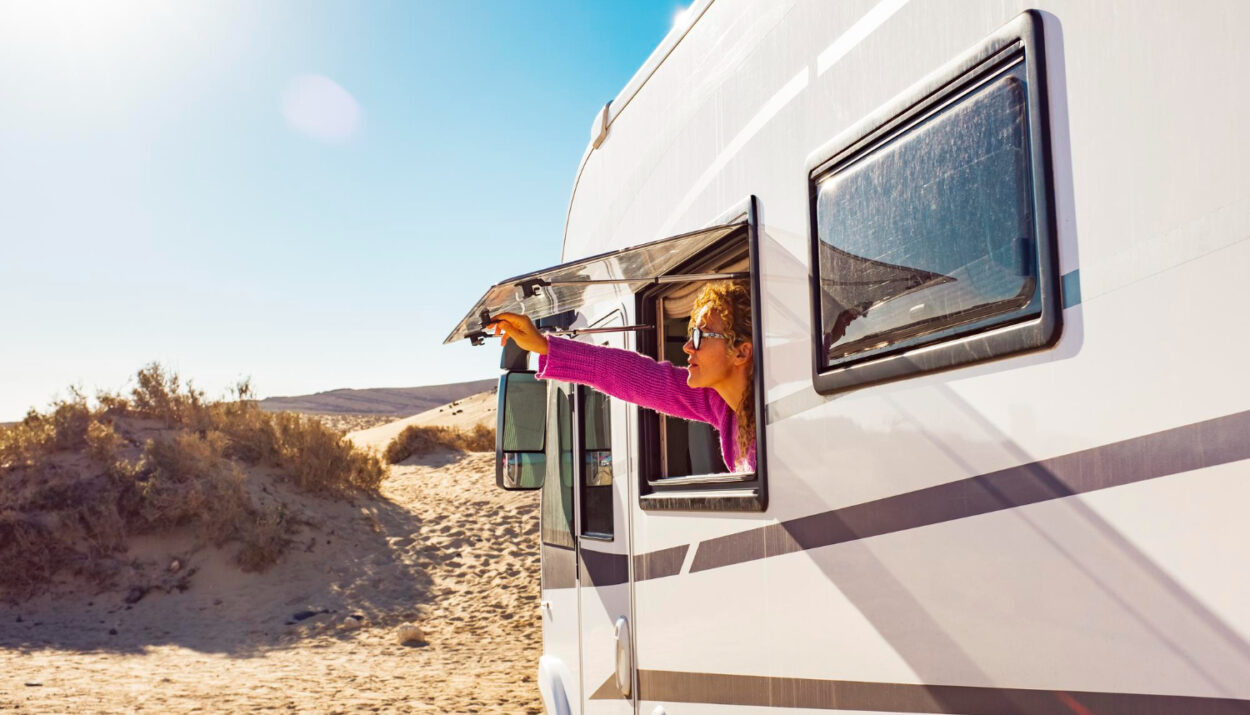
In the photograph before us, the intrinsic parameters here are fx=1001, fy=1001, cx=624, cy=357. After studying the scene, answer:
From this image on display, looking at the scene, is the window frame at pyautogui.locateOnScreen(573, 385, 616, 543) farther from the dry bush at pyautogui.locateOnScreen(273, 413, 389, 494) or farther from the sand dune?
the sand dune

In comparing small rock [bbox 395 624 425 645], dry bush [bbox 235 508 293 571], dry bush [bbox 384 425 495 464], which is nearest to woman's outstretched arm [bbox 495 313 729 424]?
small rock [bbox 395 624 425 645]

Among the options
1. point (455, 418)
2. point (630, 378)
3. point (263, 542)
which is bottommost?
point (263, 542)

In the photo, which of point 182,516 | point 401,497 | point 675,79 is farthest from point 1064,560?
point 401,497

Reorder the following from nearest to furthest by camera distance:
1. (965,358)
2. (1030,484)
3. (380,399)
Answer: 1. (1030,484)
2. (965,358)
3. (380,399)

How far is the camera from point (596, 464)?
412cm

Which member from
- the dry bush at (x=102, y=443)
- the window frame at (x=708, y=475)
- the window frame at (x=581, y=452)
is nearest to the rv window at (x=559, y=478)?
the window frame at (x=581, y=452)

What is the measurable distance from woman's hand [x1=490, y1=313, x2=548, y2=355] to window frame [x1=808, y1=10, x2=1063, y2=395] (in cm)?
106

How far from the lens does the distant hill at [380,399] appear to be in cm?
6631

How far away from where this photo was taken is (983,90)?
1724mm

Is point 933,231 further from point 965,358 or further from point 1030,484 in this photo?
point 1030,484

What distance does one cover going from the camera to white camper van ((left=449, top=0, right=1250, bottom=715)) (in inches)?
51.1

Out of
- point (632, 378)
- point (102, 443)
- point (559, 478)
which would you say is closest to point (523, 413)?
point (559, 478)

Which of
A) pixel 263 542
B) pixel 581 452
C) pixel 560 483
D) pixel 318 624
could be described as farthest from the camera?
pixel 263 542

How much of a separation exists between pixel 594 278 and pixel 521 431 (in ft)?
5.62
